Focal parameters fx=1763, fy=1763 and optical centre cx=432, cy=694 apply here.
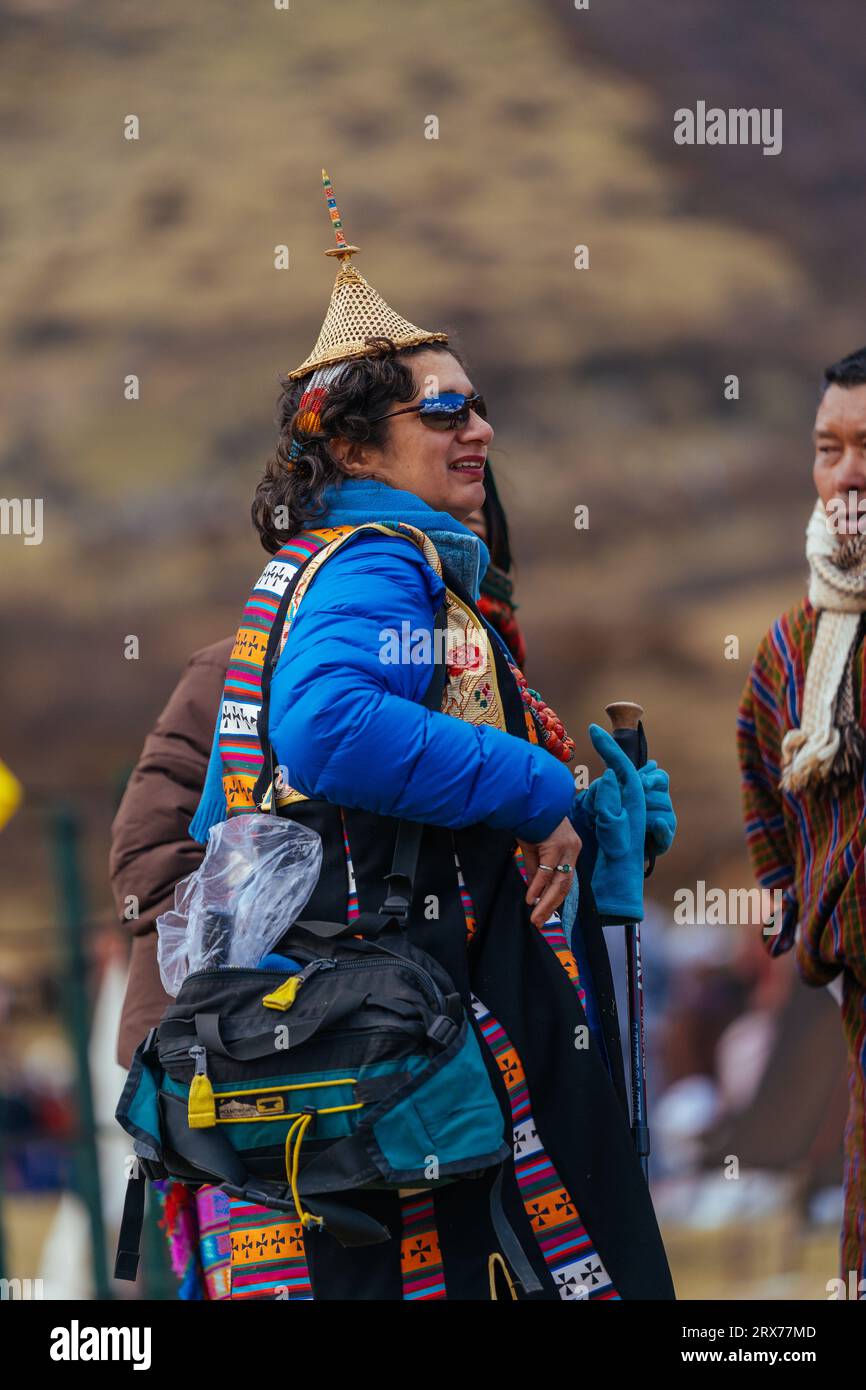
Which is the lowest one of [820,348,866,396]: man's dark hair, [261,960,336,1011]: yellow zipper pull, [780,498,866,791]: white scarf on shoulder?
[261,960,336,1011]: yellow zipper pull

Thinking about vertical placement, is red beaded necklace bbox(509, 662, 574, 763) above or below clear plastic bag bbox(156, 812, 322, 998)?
above

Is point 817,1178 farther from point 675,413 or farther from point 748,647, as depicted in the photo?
point 675,413

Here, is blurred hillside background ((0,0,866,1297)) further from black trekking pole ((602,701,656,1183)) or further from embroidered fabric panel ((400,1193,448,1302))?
embroidered fabric panel ((400,1193,448,1302))

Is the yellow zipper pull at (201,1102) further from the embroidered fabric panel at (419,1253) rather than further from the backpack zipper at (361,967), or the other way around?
the embroidered fabric panel at (419,1253)

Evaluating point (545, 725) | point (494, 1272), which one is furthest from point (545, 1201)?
point (545, 725)

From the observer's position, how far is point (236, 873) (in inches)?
92.7

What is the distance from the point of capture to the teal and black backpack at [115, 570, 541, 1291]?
7.13 feet

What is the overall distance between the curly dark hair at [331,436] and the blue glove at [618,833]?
1.82 ft

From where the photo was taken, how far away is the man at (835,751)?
3.16 metres

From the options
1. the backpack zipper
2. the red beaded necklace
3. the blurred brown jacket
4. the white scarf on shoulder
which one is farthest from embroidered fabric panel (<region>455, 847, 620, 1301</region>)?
the white scarf on shoulder

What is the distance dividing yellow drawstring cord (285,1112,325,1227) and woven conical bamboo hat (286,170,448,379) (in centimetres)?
112
